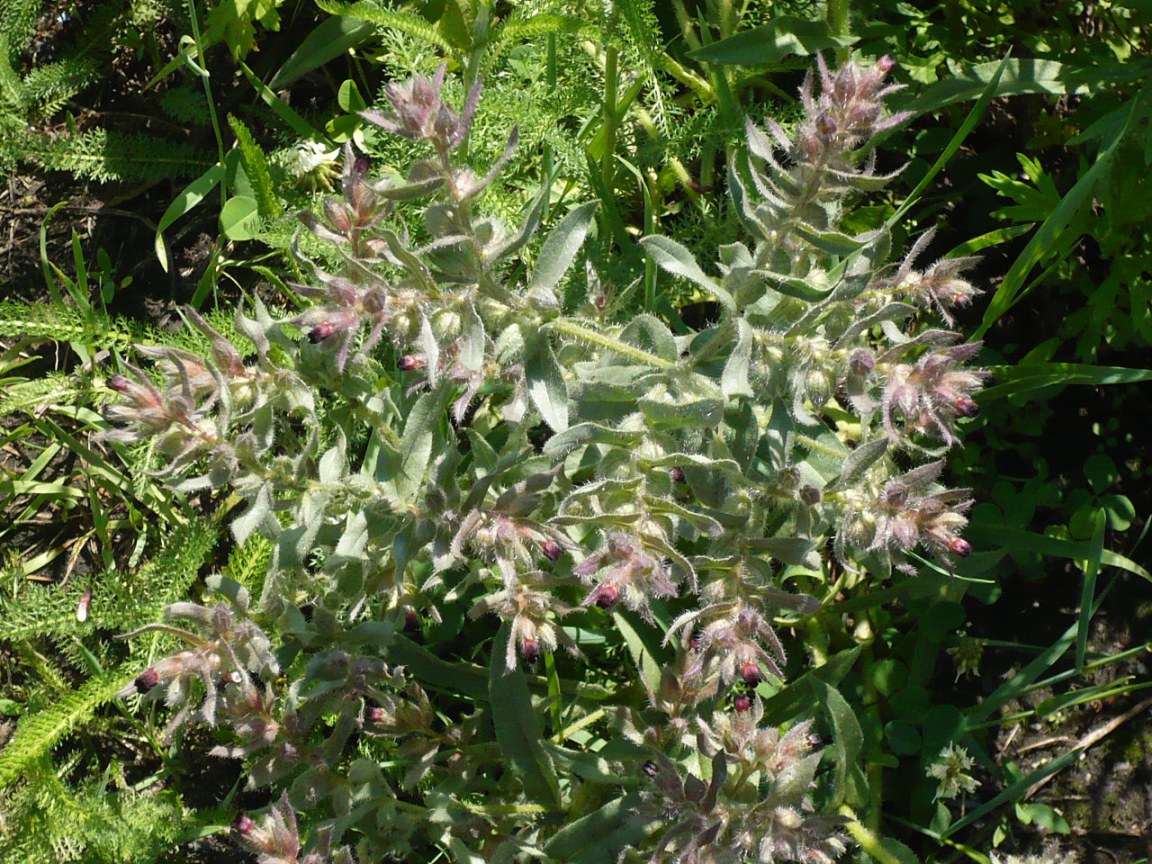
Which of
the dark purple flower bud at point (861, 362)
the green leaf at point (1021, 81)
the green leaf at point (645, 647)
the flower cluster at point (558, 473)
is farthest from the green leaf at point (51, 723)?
the green leaf at point (1021, 81)

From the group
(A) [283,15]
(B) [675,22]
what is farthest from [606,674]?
(A) [283,15]

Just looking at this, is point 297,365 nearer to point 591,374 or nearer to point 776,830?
point 591,374

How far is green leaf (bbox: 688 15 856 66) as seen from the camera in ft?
9.95

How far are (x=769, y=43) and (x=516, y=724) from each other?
2027mm

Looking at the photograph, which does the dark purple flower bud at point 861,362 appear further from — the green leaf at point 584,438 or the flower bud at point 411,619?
the flower bud at point 411,619

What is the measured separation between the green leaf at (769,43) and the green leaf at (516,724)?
5.59ft

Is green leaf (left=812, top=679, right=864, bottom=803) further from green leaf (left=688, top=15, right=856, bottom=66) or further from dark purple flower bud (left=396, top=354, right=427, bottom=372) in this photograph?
green leaf (left=688, top=15, right=856, bottom=66)

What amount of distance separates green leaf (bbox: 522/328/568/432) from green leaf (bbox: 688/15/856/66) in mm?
1144

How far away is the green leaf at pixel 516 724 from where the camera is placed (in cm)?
281

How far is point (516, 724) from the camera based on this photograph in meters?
2.84

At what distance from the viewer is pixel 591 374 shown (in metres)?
2.66

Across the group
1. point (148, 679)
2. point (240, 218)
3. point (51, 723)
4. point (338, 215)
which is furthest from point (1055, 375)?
point (51, 723)

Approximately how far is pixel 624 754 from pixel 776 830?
0.46 metres

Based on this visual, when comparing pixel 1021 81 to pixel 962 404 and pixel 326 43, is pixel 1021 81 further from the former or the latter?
pixel 326 43
